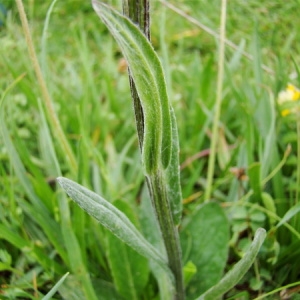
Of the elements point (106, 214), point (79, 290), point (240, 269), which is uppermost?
point (106, 214)

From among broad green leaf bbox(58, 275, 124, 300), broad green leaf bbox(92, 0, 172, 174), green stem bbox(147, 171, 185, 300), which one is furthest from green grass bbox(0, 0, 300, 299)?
broad green leaf bbox(92, 0, 172, 174)

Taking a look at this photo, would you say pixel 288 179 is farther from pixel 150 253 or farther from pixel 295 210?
pixel 150 253

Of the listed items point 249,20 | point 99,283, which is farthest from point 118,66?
point 99,283

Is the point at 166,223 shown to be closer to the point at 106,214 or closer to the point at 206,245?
the point at 106,214

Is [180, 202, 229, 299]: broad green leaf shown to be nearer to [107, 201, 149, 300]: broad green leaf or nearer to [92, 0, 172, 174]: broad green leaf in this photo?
[107, 201, 149, 300]: broad green leaf

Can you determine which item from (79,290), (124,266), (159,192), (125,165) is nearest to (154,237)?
(124,266)

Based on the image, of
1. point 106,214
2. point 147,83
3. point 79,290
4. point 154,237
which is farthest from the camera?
point 154,237

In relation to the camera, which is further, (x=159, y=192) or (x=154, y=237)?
(x=154, y=237)

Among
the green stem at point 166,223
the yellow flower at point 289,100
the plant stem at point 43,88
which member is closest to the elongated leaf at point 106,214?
the green stem at point 166,223
